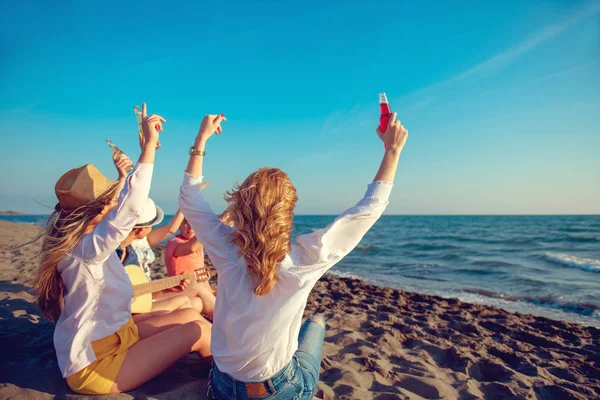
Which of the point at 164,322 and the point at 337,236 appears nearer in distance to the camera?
the point at 337,236

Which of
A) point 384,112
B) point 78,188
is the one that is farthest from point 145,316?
point 384,112

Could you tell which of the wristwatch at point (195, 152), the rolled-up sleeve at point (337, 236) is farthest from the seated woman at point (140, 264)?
the rolled-up sleeve at point (337, 236)

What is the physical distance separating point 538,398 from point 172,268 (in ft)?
12.4

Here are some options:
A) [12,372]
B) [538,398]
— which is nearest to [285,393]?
[12,372]

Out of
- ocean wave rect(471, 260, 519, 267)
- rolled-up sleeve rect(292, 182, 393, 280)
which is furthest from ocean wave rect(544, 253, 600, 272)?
rolled-up sleeve rect(292, 182, 393, 280)

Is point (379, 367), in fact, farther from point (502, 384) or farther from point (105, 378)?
point (105, 378)

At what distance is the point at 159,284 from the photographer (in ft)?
12.3

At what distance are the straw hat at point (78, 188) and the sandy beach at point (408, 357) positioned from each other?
127cm

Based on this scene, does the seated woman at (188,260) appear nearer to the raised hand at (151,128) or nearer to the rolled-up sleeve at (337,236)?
the raised hand at (151,128)

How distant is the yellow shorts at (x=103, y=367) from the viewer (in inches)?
91.4

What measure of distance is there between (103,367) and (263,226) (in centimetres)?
153

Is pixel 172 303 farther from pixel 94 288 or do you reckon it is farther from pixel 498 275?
pixel 498 275

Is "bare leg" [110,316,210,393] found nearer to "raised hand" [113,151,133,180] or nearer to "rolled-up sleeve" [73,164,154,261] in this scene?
"rolled-up sleeve" [73,164,154,261]

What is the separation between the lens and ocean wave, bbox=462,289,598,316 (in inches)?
276
